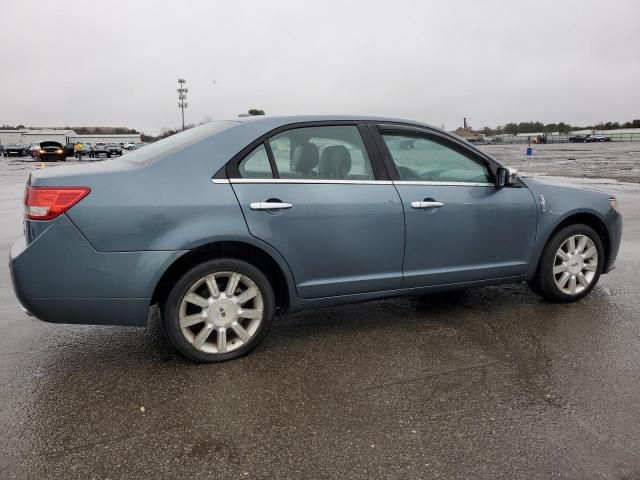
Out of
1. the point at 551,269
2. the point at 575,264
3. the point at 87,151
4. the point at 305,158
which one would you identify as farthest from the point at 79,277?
the point at 87,151

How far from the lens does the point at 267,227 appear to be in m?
3.52

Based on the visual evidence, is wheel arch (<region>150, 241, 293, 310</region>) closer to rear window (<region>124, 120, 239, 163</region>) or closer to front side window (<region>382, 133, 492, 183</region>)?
rear window (<region>124, 120, 239, 163</region>)

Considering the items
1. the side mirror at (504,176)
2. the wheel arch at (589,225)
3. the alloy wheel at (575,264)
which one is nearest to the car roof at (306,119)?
the side mirror at (504,176)

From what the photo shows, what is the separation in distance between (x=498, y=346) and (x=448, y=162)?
57.6 inches

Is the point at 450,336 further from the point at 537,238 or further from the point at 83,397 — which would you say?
the point at 83,397

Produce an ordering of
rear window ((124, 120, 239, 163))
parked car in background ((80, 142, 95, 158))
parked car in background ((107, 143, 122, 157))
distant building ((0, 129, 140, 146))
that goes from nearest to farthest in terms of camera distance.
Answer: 1. rear window ((124, 120, 239, 163))
2. parked car in background ((107, 143, 122, 157))
3. parked car in background ((80, 142, 95, 158))
4. distant building ((0, 129, 140, 146))

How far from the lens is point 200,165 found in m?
3.46

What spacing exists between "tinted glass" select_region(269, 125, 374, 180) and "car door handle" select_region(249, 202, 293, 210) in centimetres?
22

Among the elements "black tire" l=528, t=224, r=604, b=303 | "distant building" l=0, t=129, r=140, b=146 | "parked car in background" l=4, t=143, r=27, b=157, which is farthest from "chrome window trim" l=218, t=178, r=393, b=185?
"distant building" l=0, t=129, r=140, b=146

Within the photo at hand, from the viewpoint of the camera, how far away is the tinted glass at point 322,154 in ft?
12.1

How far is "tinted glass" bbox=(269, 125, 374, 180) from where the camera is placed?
370 cm

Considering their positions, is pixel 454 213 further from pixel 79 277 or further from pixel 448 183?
pixel 79 277

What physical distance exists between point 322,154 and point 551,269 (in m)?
2.28

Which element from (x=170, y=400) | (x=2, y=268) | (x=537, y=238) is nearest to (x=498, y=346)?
(x=537, y=238)
